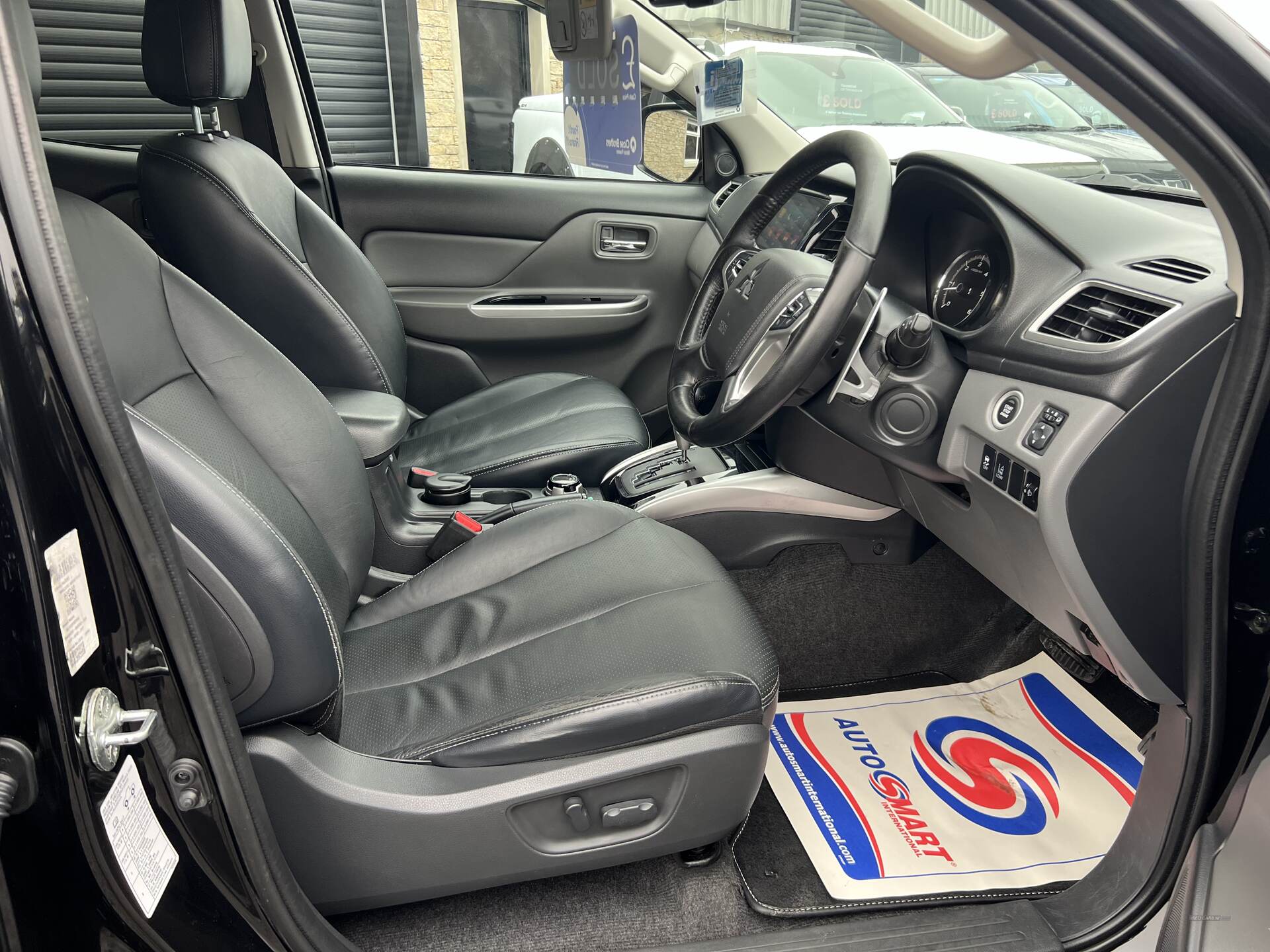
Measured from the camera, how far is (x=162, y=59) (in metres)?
1.43

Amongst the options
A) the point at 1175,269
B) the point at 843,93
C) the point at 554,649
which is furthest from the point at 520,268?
the point at 1175,269

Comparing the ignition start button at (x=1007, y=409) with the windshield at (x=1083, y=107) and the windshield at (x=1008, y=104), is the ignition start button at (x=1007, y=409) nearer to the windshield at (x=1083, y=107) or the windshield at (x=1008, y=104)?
the windshield at (x=1083, y=107)

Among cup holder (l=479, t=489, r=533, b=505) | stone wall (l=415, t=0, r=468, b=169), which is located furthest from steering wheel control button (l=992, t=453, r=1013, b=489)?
stone wall (l=415, t=0, r=468, b=169)

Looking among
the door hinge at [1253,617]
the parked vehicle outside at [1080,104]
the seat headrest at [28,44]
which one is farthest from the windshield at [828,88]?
the seat headrest at [28,44]

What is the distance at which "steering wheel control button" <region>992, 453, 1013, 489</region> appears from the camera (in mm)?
1101

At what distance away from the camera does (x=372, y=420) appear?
4.96ft

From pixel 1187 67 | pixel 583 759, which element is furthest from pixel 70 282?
pixel 1187 67

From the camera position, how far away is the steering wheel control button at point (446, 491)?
66.0 inches

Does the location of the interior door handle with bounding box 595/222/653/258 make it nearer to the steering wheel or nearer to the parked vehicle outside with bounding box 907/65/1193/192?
the parked vehicle outside with bounding box 907/65/1193/192

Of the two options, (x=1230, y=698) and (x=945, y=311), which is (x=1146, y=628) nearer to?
(x=1230, y=698)

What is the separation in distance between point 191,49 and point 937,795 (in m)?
1.51

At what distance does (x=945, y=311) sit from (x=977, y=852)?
0.72 meters

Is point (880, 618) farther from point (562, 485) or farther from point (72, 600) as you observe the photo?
point (72, 600)

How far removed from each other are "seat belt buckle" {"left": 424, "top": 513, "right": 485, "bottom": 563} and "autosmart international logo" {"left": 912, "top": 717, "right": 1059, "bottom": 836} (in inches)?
29.7
